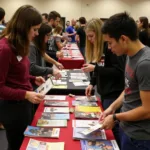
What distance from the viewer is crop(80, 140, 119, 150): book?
131 centimetres

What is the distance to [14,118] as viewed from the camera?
1501 mm

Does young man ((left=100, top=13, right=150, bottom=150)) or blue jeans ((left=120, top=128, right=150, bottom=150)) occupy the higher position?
young man ((left=100, top=13, right=150, bottom=150))

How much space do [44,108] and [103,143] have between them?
26.9 inches

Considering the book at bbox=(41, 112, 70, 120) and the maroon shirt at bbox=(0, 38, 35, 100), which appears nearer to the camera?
the maroon shirt at bbox=(0, 38, 35, 100)

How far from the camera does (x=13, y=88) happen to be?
4.84 feet

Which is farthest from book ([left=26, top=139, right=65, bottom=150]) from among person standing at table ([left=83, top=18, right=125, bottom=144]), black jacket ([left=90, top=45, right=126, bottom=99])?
black jacket ([left=90, top=45, right=126, bottom=99])

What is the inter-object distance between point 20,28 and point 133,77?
0.72 m

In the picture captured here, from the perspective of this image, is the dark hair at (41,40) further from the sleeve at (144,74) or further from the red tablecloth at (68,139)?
the sleeve at (144,74)

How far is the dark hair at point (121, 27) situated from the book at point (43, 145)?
676 mm

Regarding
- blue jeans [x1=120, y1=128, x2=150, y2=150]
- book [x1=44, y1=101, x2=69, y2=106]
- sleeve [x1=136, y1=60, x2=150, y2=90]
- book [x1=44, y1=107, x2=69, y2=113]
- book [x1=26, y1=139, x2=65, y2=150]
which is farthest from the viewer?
book [x1=44, y1=101, x2=69, y2=106]

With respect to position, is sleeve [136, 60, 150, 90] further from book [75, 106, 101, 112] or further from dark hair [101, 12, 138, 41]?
book [75, 106, 101, 112]

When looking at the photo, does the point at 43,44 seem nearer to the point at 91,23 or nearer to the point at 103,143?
the point at 91,23

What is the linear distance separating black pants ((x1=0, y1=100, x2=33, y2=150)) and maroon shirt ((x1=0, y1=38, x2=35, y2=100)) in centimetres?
7

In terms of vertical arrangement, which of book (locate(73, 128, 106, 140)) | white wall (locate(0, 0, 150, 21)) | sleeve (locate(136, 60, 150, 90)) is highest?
white wall (locate(0, 0, 150, 21))
